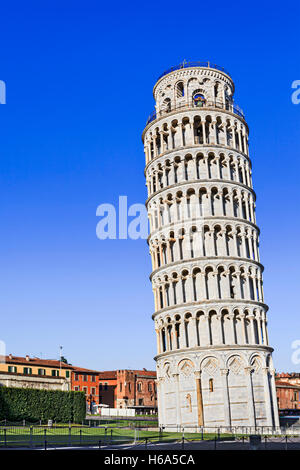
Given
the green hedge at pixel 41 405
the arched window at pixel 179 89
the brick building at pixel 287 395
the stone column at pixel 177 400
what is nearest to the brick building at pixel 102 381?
the green hedge at pixel 41 405

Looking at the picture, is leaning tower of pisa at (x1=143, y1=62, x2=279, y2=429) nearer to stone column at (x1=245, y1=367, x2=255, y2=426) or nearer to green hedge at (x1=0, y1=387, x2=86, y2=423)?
stone column at (x1=245, y1=367, x2=255, y2=426)

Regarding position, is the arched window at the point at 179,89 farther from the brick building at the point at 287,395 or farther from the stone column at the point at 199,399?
the brick building at the point at 287,395

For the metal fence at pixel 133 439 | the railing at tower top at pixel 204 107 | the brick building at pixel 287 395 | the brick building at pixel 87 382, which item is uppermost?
the railing at tower top at pixel 204 107

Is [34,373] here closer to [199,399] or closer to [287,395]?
[199,399]

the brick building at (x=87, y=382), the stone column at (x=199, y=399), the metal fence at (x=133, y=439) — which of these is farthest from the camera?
the brick building at (x=87, y=382)

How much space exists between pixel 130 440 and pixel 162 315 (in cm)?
2295

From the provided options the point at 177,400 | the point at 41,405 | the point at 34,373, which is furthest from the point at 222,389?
the point at 34,373

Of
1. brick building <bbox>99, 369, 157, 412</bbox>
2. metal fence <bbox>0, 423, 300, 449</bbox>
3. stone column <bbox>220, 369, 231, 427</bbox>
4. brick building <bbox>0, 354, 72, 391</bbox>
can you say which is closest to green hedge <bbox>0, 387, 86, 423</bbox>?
brick building <bbox>0, 354, 72, 391</bbox>

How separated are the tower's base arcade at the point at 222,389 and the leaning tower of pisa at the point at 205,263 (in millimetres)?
94

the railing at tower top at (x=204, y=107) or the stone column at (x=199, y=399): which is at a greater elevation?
the railing at tower top at (x=204, y=107)

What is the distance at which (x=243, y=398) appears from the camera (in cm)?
5075

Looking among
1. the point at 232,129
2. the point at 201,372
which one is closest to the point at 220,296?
the point at 201,372

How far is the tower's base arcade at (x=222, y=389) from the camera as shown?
165ft
